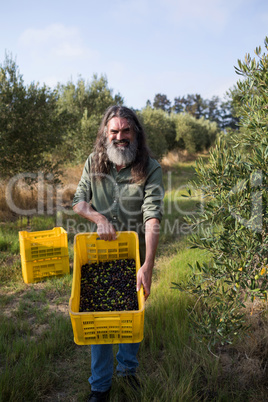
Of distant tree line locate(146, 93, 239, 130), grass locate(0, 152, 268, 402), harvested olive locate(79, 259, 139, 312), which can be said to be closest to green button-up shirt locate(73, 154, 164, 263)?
harvested olive locate(79, 259, 139, 312)

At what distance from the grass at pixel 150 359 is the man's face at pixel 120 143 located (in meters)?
1.58

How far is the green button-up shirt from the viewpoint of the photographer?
240cm

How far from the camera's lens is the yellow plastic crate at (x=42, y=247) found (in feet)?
14.8

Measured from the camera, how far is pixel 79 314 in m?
1.68

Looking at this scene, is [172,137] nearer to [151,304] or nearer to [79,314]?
[151,304]

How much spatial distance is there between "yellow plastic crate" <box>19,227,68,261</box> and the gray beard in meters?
2.52

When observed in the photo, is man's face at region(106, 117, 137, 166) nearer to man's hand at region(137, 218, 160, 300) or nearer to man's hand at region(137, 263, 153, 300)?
man's hand at region(137, 218, 160, 300)

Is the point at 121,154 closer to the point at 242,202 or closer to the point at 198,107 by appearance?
the point at 242,202

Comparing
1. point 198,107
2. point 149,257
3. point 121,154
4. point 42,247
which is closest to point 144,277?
point 149,257

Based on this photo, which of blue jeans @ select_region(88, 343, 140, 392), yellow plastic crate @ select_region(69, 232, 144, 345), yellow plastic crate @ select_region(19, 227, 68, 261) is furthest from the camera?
yellow plastic crate @ select_region(19, 227, 68, 261)

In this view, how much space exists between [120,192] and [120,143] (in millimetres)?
395

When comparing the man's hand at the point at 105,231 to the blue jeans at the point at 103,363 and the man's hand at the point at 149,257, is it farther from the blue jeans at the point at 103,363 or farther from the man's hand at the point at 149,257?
the blue jeans at the point at 103,363

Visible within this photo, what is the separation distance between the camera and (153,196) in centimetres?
233

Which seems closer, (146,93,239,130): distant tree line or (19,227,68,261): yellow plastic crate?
(19,227,68,261): yellow plastic crate
